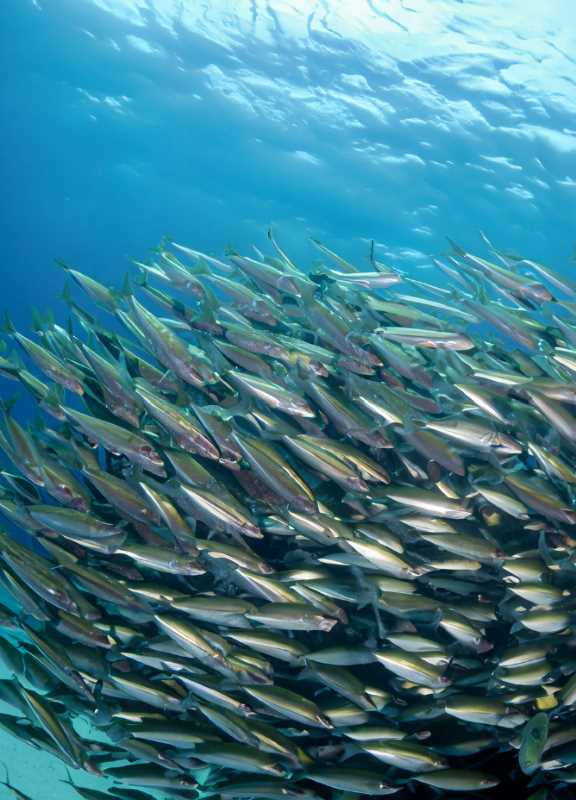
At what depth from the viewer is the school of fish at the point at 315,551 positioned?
11.9 ft

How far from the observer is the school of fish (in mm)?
3623

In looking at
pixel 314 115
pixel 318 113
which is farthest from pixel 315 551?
pixel 314 115

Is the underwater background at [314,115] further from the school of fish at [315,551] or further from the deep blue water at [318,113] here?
the school of fish at [315,551]

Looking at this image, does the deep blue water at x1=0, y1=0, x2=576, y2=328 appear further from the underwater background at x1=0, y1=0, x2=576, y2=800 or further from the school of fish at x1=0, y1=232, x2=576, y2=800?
the school of fish at x1=0, y1=232, x2=576, y2=800

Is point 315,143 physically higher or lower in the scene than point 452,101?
higher

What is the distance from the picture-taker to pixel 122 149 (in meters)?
28.7

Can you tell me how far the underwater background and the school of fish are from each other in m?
4.91

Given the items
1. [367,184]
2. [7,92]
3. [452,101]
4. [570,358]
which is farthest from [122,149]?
[570,358]

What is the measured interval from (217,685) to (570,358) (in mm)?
3232

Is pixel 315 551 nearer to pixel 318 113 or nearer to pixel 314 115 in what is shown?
pixel 318 113

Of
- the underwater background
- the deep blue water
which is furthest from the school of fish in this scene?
the deep blue water

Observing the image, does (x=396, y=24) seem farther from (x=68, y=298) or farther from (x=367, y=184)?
(x=68, y=298)

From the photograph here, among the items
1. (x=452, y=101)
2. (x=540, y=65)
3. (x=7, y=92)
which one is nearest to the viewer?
(x=540, y=65)

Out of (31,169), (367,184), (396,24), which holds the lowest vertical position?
(396,24)
